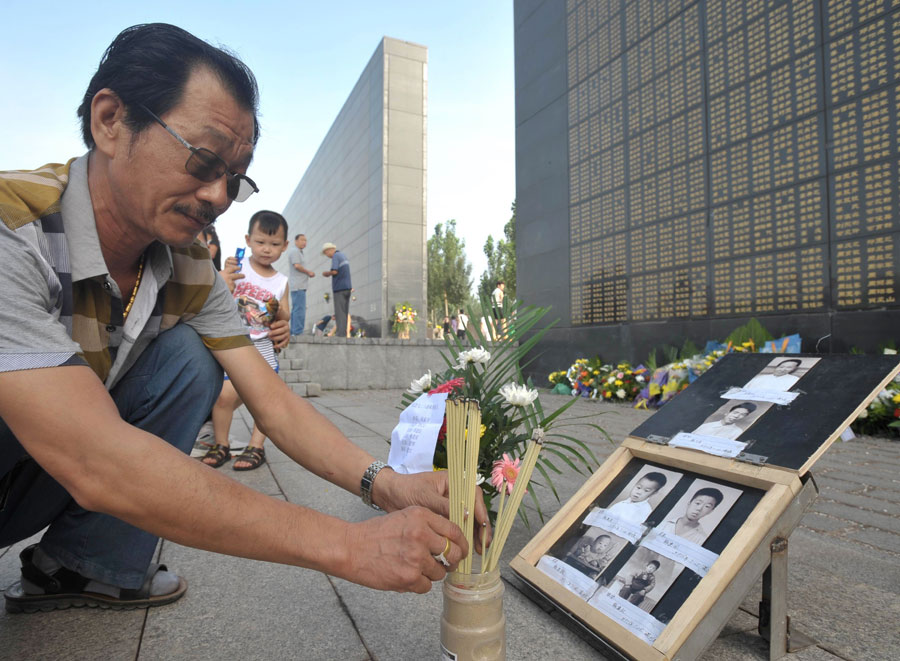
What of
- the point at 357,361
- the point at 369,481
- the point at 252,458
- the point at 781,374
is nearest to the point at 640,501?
the point at 781,374

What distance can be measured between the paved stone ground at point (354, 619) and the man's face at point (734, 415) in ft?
1.44

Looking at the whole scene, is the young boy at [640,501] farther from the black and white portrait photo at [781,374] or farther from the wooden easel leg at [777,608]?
the black and white portrait photo at [781,374]

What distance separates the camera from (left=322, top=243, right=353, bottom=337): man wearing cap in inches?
372

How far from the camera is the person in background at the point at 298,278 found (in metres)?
8.11

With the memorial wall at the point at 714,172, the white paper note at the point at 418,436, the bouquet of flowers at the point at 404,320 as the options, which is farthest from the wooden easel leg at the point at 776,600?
the bouquet of flowers at the point at 404,320

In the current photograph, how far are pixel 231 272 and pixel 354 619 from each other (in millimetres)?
2510

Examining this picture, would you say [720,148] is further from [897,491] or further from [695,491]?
[695,491]

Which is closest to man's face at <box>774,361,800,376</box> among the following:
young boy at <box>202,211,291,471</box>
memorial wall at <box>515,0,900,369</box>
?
young boy at <box>202,211,291,471</box>

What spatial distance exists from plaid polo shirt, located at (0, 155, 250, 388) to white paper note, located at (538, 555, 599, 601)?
992 mm

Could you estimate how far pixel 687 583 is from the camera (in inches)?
42.7

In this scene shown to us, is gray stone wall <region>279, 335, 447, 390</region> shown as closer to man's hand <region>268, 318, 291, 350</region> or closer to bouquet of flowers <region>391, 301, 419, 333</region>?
bouquet of flowers <region>391, 301, 419, 333</region>

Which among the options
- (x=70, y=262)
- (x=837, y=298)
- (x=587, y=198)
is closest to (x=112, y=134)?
(x=70, y=262)

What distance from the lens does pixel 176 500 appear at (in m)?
0.83

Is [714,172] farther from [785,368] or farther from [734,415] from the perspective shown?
[734,415]
